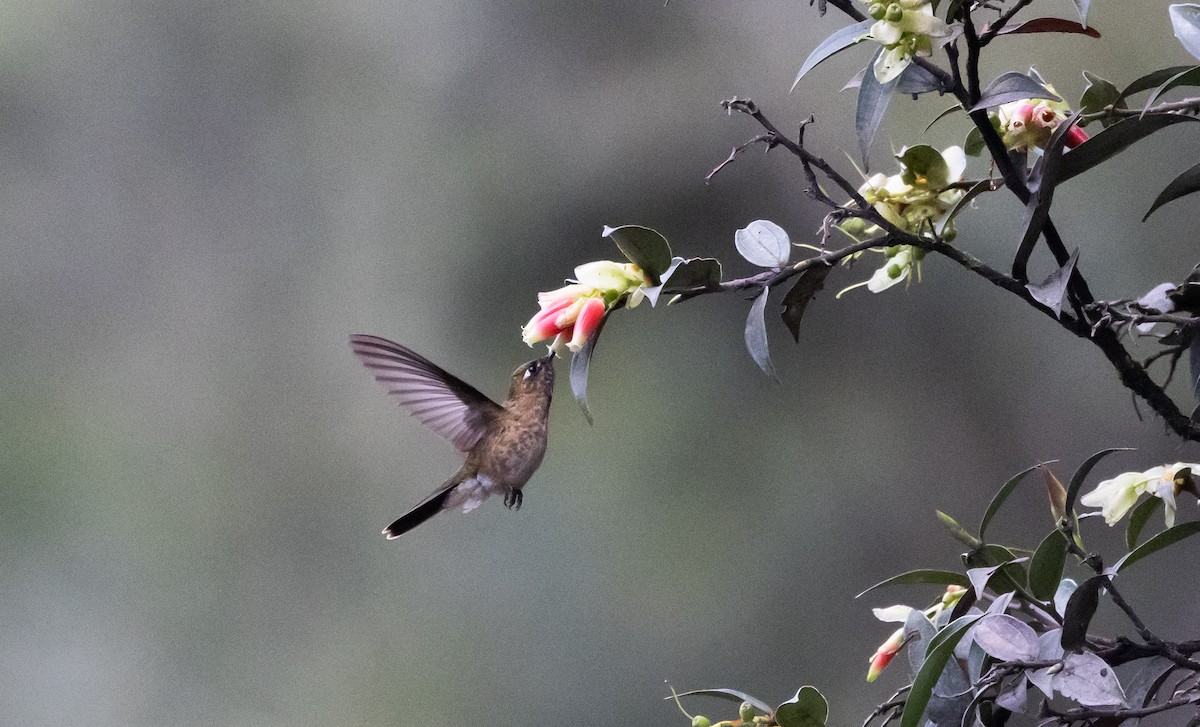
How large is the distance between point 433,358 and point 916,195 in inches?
45.3

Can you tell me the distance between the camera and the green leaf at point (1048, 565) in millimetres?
567

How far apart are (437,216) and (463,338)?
0.71ft

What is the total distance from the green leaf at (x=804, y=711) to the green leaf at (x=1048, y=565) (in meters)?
0.15

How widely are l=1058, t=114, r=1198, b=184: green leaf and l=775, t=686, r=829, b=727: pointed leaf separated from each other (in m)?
0.34

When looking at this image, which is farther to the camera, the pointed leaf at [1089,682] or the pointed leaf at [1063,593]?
the pointed leaf at [1063,593]

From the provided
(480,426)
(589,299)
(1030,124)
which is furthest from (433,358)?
(1030,124)

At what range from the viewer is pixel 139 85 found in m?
1.70

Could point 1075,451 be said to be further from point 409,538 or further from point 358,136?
point 358,136

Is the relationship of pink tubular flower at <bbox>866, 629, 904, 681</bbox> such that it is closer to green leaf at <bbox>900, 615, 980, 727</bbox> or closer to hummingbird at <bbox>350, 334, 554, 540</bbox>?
green leaf at <bbox>900, 615, 980, 727</bbox>

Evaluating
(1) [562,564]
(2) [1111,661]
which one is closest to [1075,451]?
(1) [562,564]

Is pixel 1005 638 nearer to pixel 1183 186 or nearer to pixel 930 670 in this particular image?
pixel 930 670

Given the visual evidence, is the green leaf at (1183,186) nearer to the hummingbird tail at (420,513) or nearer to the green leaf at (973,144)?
the green leaf at (973,144)

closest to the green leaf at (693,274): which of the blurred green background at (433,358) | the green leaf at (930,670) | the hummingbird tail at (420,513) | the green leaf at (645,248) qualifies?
the green leaf at (645,248)

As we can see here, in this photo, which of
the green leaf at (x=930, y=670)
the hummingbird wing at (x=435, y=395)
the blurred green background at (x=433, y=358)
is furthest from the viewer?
the blurred green background at (x=433, y=358)
